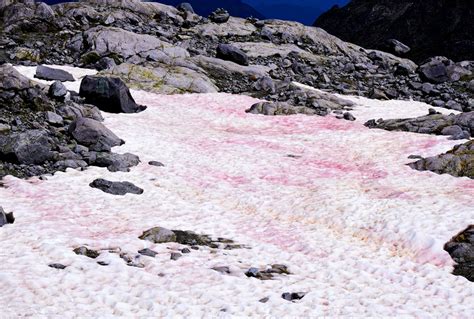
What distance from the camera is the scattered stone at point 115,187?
27547mm

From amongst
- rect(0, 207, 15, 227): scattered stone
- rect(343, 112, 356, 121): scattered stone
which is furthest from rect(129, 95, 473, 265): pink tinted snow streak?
rect(0, 207, 15, 227): scattered stone

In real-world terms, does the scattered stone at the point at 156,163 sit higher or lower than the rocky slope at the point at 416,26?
lower

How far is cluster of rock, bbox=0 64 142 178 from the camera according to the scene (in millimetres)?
29975

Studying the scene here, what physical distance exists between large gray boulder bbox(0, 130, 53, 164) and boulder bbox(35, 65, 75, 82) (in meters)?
16.8

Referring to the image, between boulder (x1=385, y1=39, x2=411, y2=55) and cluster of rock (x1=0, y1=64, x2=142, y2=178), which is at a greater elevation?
boulder (x1=385, y1=39, x2=411, y2=55)

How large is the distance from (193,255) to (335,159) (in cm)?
1735

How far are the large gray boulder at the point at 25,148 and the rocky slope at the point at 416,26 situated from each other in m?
131

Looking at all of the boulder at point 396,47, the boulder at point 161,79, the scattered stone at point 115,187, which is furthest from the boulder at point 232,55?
the boulder at point 396,47

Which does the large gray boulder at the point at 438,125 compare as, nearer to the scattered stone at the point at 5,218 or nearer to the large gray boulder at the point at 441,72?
the large gray boulder at the point at 441,72

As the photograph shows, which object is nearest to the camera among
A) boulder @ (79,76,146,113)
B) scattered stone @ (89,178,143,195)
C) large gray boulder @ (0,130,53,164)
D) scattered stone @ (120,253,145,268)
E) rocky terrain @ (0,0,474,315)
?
scattered stone @ (120,253,145,268)

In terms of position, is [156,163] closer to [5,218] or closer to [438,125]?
[5,218]

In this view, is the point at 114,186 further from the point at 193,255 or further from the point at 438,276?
the point at 438,276

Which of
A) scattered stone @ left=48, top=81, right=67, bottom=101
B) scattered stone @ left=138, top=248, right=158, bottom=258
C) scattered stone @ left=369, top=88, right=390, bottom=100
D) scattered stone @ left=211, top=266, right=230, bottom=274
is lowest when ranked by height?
scattered stone @ left=138, top=248, right=158, bottom=258

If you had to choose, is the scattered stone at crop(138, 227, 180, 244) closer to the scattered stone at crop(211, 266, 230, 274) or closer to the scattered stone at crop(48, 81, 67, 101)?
the scattered stone at crop(211, 266, 230, 274)
